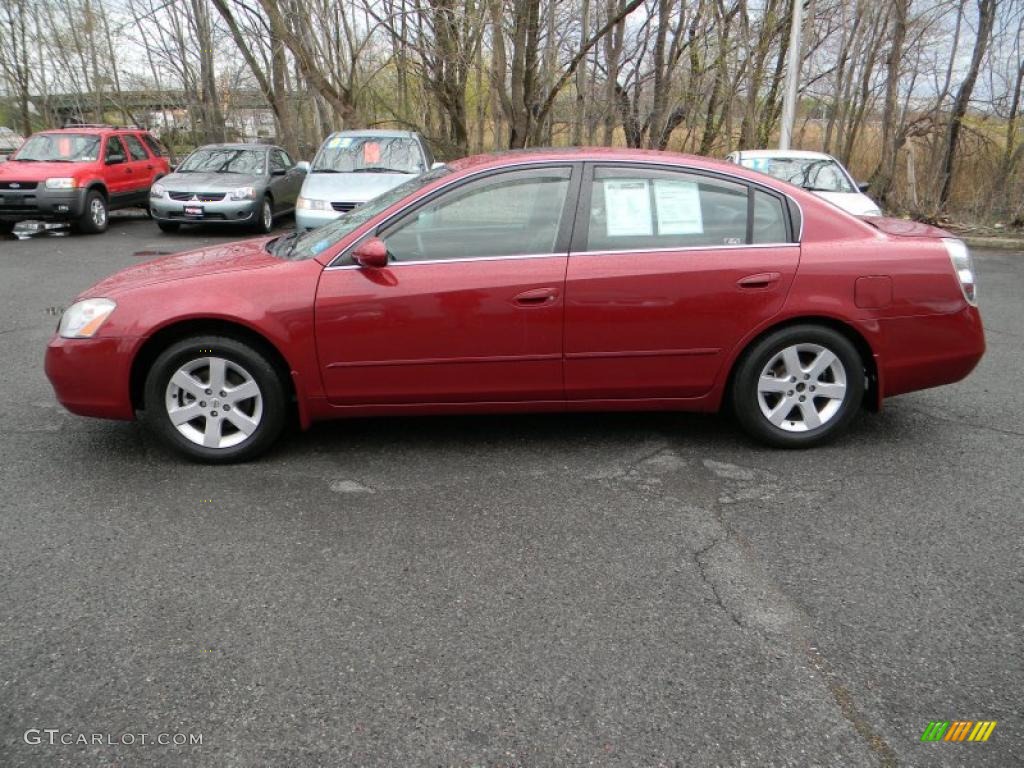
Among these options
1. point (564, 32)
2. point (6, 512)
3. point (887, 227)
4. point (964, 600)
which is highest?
→ point (564, 32)

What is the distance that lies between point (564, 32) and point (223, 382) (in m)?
17.0

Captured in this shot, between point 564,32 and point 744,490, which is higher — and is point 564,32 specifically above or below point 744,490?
above

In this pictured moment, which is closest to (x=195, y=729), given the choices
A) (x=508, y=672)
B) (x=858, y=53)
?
(x=508, y=672)

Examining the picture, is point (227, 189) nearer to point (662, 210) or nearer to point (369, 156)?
point (369, 156)

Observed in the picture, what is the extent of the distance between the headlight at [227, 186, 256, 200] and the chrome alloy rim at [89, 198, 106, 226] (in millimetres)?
2463

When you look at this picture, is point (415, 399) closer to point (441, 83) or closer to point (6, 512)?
point (6, 512)

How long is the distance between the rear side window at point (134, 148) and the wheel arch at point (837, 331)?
1385 centimetres

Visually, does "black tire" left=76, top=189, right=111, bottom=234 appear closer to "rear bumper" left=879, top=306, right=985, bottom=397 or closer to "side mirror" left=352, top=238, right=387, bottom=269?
"side mirror" left=352, top=238, right=387, bottom=269

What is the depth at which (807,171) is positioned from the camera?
10375mm

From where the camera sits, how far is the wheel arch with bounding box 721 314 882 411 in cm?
393

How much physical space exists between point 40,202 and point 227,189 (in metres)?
2.94

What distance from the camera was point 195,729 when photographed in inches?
85.5

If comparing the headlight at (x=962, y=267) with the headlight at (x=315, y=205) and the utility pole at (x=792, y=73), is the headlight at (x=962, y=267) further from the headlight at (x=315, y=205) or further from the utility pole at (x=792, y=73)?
the utility pole at (x=792, y=73)

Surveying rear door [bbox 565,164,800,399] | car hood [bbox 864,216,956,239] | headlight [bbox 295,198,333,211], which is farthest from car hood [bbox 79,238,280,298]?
headlight [bbox 295,198,333,211]
